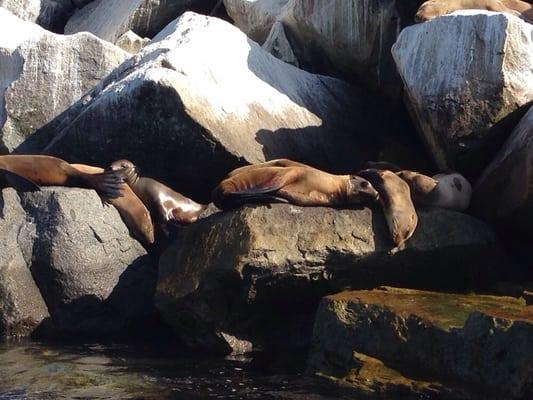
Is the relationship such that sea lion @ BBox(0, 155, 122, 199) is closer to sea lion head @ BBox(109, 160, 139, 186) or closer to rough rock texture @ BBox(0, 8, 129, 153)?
sea lion head @ BBox(109, 160, 139, 186)

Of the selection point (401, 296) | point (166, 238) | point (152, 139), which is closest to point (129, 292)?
point (166, 238)

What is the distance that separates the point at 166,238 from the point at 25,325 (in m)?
1.37

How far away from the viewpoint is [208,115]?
8922 millimetres

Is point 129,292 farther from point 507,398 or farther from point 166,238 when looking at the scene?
point 507,398

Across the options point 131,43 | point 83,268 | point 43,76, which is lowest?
point 83,268

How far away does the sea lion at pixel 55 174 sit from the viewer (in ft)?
29.2

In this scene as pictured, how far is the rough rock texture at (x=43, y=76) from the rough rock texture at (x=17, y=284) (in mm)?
1558

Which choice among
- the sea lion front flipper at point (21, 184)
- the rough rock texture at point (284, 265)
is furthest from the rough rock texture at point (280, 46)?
the rough rock texture at point (284, 265)

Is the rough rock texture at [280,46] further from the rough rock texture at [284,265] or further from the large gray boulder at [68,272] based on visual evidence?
the rough rock texture at [284,265]

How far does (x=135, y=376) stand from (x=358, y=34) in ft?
15.6

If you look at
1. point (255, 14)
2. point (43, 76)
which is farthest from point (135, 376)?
point (255, 14)

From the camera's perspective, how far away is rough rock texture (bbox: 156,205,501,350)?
7539mm

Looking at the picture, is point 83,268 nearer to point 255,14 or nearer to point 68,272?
point 68,272

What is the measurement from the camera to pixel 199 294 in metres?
7.62
